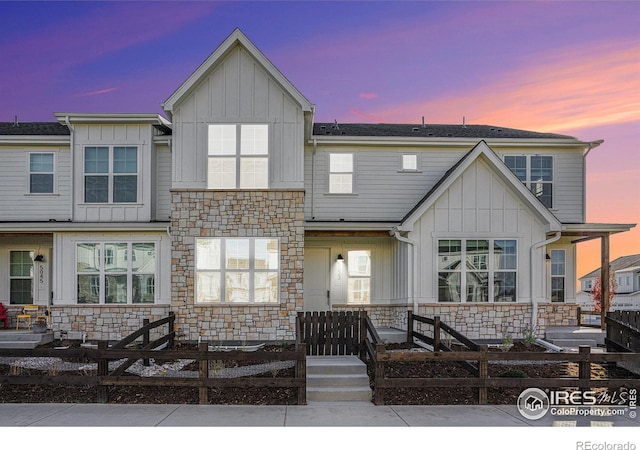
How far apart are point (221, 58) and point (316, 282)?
710cm

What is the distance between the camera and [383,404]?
874cm

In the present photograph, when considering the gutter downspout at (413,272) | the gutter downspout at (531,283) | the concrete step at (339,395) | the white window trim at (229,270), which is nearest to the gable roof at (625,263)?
the gutter downspout at (531,283)

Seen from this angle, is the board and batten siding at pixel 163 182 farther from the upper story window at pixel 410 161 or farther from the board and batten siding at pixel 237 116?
the upper story window at pixel 410 161

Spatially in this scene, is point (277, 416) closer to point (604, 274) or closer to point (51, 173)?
point (604, 274)

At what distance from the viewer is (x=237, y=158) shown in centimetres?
1381

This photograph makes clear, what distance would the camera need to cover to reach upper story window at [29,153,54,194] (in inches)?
627

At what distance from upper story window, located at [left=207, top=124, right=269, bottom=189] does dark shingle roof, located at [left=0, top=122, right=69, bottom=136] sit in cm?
530

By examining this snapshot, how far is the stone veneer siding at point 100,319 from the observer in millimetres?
14680

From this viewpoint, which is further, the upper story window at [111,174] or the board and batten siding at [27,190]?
the board and batten siding at [27,190]

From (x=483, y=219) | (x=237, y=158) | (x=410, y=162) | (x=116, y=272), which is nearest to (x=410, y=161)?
(x=410, y=162)

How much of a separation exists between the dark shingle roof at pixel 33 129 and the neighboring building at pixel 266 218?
4.0 inches

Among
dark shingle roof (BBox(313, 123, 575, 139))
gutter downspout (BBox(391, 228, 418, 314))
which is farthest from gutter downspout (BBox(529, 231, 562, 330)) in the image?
dark shingle roof (BBox(313, 123, 575, 139))

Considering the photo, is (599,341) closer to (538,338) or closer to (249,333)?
(538,338)

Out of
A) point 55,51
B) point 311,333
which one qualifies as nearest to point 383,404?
point 311,333
